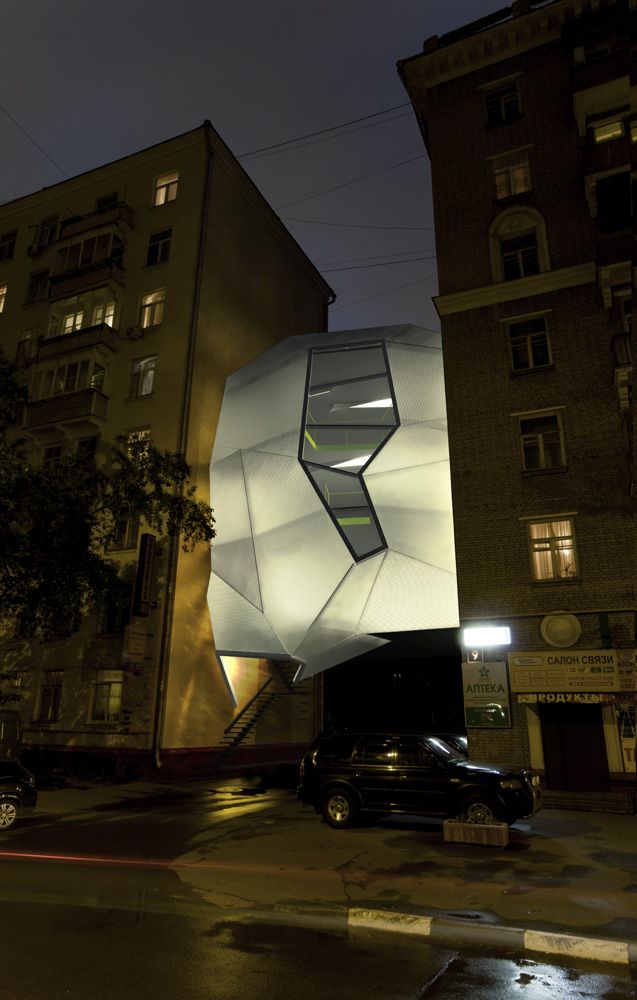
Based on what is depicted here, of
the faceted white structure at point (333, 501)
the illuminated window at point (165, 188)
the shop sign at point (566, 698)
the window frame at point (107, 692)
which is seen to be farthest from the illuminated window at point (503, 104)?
the window frame at point (107, 692)

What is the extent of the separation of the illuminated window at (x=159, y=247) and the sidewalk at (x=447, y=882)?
997 inches

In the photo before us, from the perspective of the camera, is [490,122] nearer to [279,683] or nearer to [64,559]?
[64,559]

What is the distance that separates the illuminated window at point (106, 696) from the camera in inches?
956

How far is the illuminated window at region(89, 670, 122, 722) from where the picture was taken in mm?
24281

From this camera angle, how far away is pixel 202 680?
2511cm

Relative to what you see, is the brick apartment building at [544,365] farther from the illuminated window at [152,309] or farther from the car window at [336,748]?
the illuminated window at [152,309]

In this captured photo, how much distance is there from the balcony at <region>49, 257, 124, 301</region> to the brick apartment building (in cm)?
1505

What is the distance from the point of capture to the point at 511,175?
2319cm

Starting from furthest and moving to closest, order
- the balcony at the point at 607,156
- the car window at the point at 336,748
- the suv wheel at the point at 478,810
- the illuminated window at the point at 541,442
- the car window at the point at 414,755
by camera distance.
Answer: the illuminated window at the point at 541,442 → the balcony at the point at 607,156 → the car window at the point at 336,748 → the car window at the point at 414,755 → the suv wheel at the point at 478,810

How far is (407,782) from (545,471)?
1068 cm

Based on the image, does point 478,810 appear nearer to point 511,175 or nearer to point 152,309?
point 511,175

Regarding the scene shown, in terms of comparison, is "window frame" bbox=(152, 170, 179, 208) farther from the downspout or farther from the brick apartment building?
the brick apartment building

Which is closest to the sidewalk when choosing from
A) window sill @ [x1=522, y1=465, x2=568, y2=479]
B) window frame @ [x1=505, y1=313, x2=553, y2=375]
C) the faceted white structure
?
the faceted white structure

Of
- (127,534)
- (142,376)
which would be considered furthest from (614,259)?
(127,534)
